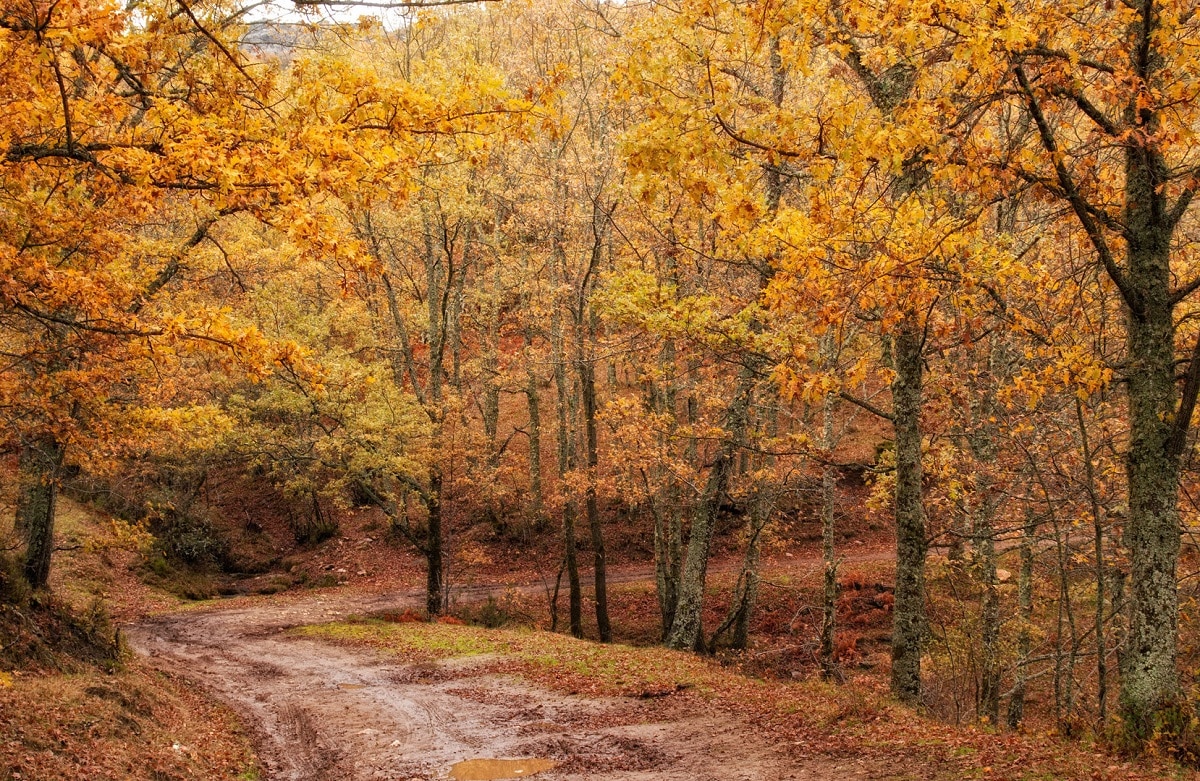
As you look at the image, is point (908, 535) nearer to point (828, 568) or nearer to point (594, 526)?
point (828, 568)

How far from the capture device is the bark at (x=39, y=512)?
40.6 ft

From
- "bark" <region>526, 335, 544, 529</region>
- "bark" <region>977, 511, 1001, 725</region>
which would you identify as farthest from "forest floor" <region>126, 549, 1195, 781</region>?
"bark" <region>526, 335, 544, 529</region>

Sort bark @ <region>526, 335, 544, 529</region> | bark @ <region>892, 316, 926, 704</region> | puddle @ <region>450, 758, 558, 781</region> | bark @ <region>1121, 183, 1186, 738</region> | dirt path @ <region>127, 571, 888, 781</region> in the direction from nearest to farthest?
bark @ <region>1121, 183, 1186, 738</region> → dirt path @ <region>127, 571, 888, 781</region> → puddle @ <region>450, 758, 558, 781</region> → bark @ <region>892, 316, 926, 704</region> → bark @ <region>526, 335, 544, 529</region>

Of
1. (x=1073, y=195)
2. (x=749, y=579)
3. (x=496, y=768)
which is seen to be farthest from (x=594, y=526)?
(x=1073, y=195)

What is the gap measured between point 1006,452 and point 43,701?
12653 millimetres

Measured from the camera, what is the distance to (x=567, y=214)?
2020cm

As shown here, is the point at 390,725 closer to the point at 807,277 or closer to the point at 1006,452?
the point at 807,277

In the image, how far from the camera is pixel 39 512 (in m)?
12.9

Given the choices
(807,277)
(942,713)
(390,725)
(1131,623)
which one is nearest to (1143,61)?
(807,277)

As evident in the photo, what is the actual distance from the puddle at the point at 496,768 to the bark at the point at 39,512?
26.3ft

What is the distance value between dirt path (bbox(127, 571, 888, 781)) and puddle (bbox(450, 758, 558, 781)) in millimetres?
153

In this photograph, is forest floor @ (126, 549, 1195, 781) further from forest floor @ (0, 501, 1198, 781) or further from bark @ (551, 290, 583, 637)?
bark @ (551, 290, 583, 637)

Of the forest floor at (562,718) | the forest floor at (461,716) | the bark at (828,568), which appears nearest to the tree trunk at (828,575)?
the bark at (828,568)

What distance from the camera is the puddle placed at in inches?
290
